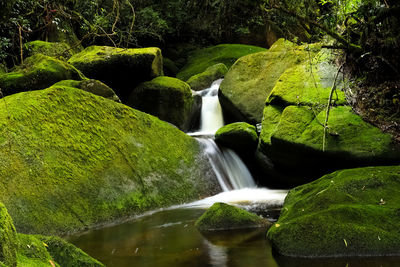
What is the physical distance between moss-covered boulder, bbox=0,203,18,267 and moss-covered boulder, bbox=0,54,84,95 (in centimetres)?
724

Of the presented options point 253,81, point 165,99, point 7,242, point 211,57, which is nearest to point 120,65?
point 165,99

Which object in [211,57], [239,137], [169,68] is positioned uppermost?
[211,57]

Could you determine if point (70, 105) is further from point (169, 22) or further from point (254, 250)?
point (169, 22)

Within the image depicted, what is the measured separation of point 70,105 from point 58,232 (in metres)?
2.57

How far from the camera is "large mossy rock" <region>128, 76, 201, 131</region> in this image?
37.4 feet

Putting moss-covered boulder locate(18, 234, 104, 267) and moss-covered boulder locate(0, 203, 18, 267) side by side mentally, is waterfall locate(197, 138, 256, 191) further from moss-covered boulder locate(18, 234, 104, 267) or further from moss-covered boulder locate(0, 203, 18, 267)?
moss-covered boulder locate(0, 203, 18, 267)

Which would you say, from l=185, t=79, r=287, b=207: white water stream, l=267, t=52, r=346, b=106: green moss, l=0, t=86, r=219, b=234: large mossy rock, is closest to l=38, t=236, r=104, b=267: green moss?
l=0, t=86, r=219, b=234: large mossy rock

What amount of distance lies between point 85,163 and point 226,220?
2.48m

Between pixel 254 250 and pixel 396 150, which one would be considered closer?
pixel 254 250

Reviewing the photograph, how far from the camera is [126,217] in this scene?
6336mm

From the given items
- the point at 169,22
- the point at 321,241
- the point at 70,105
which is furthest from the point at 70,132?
the point at 169,22

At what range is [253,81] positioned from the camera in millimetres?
11172

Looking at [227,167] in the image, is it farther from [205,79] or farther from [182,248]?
[205,79]

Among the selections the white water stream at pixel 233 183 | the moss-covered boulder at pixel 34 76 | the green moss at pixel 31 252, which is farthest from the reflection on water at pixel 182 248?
the moss-covered boulder at pixel 34 76
